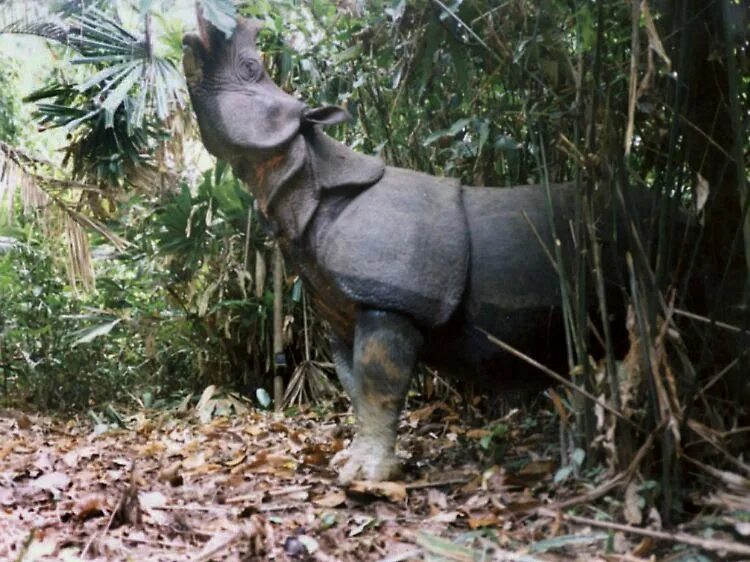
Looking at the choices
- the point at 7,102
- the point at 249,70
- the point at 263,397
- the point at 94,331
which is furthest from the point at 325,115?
the point at 7,102

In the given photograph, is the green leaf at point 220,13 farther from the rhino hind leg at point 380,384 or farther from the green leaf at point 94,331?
the green leaf at point 94,331

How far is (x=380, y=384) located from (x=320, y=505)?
0.43 m

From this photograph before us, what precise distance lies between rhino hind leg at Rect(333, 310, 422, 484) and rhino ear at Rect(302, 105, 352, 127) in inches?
26.1

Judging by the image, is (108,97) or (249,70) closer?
(249,70)

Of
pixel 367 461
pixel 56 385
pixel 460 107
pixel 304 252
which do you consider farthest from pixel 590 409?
pixel 56 385

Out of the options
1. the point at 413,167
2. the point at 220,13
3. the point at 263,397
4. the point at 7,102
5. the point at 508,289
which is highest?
the point at 220,13

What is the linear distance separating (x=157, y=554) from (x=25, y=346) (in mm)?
4359

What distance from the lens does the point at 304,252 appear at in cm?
279

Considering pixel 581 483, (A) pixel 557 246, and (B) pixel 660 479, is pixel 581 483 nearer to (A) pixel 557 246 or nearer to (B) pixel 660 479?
(B) pixel 660 479

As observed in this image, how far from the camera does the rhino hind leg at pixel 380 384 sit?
101 inches

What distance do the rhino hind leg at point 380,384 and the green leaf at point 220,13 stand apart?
97 cm

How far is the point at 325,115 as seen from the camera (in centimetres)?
277

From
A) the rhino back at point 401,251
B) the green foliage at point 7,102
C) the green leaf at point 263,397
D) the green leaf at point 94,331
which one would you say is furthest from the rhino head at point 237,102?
the green foliage at point 7,102

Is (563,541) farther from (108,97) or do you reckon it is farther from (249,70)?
(108,97)
